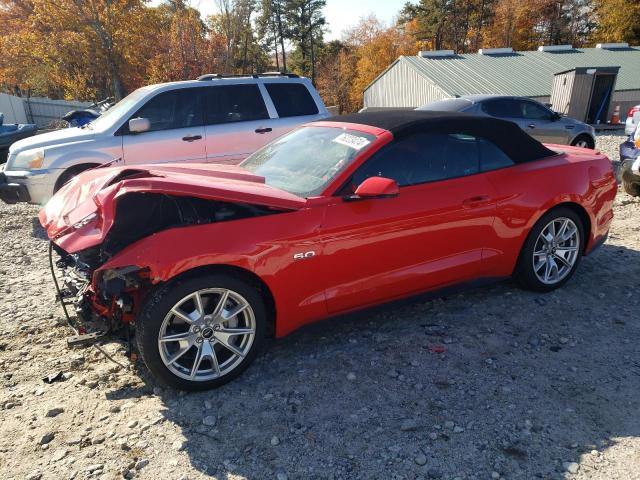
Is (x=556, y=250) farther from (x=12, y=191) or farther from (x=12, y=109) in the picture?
(x=12, y=109)

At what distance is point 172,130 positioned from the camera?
695cm

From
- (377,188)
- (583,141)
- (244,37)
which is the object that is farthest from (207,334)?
(244,37)

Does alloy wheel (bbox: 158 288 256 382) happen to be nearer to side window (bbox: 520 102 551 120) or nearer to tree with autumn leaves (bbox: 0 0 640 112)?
side window (bbox: 520 102 551 120)

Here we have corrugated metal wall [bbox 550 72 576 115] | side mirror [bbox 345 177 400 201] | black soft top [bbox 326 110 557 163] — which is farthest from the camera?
corrugated metal wall [bbox 550 72 576 115]

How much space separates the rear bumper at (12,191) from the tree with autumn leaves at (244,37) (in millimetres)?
21990

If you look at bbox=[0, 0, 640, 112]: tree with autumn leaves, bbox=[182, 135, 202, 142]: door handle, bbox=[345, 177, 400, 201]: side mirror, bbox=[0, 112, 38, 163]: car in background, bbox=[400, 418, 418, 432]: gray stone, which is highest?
bbox=[0, 0, 640, 112]: tree with autumn leaves

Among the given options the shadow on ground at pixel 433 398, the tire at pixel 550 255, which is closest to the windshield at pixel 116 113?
the shadow on ground at pixel 433 398

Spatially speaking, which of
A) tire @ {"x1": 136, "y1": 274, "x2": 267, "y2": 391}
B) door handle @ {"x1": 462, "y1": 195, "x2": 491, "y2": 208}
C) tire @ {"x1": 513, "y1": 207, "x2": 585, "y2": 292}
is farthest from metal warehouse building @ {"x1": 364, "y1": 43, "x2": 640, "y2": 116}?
tire @ {"x1": 136, "y1": 274, "x2": 267, "y2": 391}

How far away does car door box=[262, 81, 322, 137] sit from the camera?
753cm

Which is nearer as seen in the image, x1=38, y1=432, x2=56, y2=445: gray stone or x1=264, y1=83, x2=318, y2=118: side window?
x1=38, y1=432, x2=56, y2=445: gray stone

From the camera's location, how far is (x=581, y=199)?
421 centimetres

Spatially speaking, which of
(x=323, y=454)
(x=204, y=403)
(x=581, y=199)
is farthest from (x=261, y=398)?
(x=581, y=199)

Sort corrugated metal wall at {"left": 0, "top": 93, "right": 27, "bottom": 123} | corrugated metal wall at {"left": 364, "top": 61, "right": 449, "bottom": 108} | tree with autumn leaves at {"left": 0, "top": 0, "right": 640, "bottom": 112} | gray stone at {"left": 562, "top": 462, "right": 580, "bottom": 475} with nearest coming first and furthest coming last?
gray stone at {"left": 562, "top": 462, "right": 580, "bottom": 475}, corrugated metal wall at {"left": 0, "top": 93, "right": 27, "bottom": 123}, corrugated metal wall at {"left": 364, "top": 61, "right": 449, "bottom": 108}, tree with autumn leaves at {"left": 0, "top": 0, "right": 640, "bottom": 112}

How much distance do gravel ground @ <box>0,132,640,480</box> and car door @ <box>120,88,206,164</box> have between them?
3.24 m
